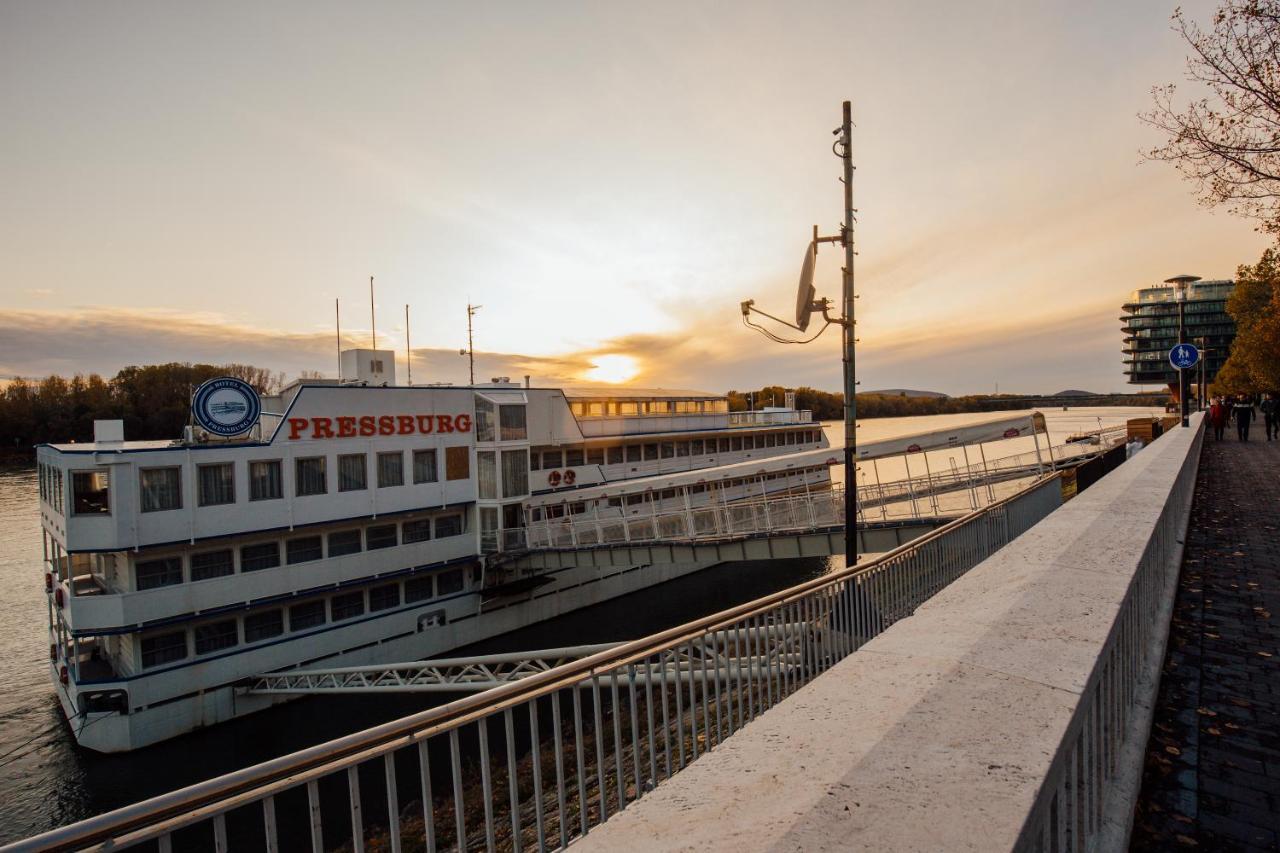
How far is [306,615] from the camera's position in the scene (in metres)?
21.1

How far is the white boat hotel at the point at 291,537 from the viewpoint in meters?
17.7

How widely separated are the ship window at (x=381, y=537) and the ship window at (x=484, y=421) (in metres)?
4.65

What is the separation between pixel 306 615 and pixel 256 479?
471 cm

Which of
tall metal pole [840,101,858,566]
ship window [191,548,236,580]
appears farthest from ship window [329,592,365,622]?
tall metal pole [840,101,858,566]

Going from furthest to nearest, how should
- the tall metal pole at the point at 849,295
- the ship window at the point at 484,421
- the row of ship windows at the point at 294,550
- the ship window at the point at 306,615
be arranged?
the ship window at the point at 484,421
the ship window at the point at 306,615
the row of ship windows at the point at 294,550
the tall metal pole at the point at 849,295

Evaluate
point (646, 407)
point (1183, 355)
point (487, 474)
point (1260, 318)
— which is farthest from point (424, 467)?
point (1260, 318)

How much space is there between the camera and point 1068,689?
265cm

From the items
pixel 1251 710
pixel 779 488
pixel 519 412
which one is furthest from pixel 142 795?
pixel 779 488

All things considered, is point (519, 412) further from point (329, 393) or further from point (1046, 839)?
point (1046, 839)

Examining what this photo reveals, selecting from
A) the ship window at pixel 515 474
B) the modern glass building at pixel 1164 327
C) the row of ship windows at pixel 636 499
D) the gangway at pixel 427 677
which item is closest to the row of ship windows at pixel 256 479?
the ship window at pixel 515 474

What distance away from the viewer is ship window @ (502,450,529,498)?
25.5 m

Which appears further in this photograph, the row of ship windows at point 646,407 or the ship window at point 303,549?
the row of ship windows at point 646,407

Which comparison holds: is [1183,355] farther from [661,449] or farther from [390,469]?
[390,469]

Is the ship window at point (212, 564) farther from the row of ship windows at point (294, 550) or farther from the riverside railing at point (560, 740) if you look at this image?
the riverside railing at point (560, 740)
